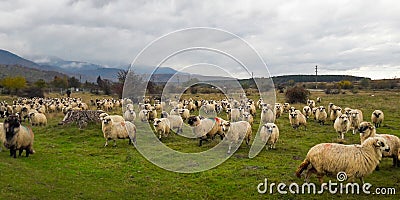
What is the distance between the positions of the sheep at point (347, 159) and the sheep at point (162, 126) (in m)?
10.5

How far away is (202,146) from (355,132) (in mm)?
10691

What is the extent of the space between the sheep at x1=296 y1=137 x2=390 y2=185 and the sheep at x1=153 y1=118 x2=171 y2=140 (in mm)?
10468

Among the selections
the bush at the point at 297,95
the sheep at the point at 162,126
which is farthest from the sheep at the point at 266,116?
the bush at the point at 297,95

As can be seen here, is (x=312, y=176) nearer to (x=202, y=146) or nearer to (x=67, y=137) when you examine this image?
(x=202, y=146)

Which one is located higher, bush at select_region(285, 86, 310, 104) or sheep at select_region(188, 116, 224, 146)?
bush at select_region(285, 86, 310, 104)

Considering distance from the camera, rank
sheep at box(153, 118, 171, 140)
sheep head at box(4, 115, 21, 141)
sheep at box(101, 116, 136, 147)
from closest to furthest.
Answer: sheep head at box(4, 115, 21, 141)
sheep at box(101, 116, 136, 147)
sheep at box(153, 118, 171, 140)

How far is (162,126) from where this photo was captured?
19453 mm

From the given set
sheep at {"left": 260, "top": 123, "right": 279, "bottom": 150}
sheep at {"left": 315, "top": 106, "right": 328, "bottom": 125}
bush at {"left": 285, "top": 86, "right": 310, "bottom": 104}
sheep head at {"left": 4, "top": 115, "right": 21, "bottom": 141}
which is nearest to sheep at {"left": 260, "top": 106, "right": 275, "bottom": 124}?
sheep at {"left": 315, "top": 106, "right": 328, "bottom": 125}

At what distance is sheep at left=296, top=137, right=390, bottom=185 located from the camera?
32.2 feet

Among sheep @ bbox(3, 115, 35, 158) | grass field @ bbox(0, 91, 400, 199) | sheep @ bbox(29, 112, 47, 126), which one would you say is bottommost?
grass field @ bbox(0, 91, 400, 199)

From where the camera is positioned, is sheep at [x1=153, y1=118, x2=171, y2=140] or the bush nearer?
sheep at [x1=153, y1=118, x2=171, y2=140]

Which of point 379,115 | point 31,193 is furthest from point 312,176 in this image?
point 379,115

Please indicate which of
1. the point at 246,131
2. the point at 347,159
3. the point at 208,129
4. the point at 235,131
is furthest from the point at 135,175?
the point at 347,159

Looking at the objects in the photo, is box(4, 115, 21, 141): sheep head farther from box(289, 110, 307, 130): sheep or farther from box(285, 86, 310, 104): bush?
box(285, 86, 310, 104): bush
